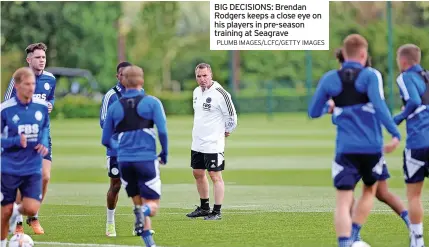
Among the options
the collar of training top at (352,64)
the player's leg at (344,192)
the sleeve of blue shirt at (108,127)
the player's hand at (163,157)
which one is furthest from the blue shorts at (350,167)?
the sleeve of blue shirt at (108,127)

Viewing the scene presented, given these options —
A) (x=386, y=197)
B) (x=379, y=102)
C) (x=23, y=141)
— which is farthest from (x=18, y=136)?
(x=386, y=197)

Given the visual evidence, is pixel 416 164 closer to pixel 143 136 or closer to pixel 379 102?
pixel 379 102

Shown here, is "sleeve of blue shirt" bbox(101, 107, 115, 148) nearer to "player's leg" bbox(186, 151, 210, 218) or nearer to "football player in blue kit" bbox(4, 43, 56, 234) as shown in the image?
"football player in blue kit" bbox(4, 43, 56, 234)

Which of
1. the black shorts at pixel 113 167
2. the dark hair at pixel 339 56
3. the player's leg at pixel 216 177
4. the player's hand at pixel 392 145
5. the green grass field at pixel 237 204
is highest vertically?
the dark hair at pixel 339 56

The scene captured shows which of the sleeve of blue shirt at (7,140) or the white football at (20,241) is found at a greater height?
the sleeve of blue shirt at (7,140)

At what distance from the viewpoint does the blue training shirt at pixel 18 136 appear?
10.6m

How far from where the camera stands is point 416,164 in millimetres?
10961

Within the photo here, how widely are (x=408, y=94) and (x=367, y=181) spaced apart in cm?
103

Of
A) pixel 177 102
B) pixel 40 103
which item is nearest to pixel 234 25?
pixel 40 103

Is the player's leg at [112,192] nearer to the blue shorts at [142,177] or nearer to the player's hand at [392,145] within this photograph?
the blue shorts at [142,177]

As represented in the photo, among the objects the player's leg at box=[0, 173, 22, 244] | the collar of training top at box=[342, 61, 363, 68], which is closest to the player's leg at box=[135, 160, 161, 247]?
the player's leg at box=[0, 173, 22, 244]

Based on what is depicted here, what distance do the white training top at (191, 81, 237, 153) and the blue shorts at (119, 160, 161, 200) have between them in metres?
4.55

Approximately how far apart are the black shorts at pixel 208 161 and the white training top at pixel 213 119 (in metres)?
0.06
